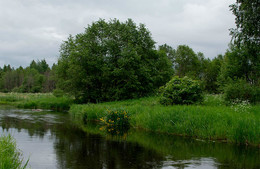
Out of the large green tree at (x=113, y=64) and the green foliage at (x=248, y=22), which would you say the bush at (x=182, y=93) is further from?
the large green tree at (x=113, y=64)

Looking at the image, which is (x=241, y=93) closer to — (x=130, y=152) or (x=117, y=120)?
(x=117, y=120)

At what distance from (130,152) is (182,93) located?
9424 millimetres

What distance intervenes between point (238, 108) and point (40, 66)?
11985 centimetres

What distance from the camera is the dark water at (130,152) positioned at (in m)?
9.85

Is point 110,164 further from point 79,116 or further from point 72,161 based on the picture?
point 79,116

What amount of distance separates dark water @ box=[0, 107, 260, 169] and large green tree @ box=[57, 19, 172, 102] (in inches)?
644

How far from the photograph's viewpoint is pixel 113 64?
33.3 meters

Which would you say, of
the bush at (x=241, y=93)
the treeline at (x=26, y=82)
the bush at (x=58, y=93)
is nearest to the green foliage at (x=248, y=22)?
the bush at (x=241, y=93)

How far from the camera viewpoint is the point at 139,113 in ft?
63.7

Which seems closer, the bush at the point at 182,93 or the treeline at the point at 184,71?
the bush at the point at 182,93

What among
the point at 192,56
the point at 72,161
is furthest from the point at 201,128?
the point at 192,56

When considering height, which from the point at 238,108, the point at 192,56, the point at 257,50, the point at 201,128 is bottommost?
the point at 201,128

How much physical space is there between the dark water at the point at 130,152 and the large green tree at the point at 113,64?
1635 cm

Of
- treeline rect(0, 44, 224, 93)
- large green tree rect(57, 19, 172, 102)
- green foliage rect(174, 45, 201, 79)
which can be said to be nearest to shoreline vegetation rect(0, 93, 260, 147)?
large green tree rect(57, 19, 172, 102)
